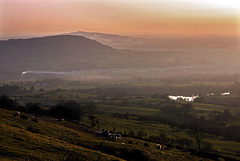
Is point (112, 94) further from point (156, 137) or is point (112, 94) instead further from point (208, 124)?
point (156, 137)

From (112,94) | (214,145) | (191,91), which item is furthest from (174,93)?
(214,145)

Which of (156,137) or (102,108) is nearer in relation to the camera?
(156,137)

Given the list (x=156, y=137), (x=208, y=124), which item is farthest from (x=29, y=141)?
(x=208, y=124)

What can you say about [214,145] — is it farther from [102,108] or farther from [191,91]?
[191,91]

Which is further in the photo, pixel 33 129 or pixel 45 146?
pixel 33 129

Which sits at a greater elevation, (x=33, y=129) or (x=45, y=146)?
(x=33, y=129)

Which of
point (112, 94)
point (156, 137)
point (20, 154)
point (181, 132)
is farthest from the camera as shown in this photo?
point (112, 94)

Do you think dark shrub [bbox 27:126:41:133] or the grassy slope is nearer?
the grassy slope

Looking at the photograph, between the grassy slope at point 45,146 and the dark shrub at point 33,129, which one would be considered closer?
the grassy slope at point 45,146

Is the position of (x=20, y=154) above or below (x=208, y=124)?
above

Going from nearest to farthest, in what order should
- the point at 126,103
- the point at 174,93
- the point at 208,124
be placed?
Result: the point at 208,124 → the point at 126,103 → the point at 174,93
